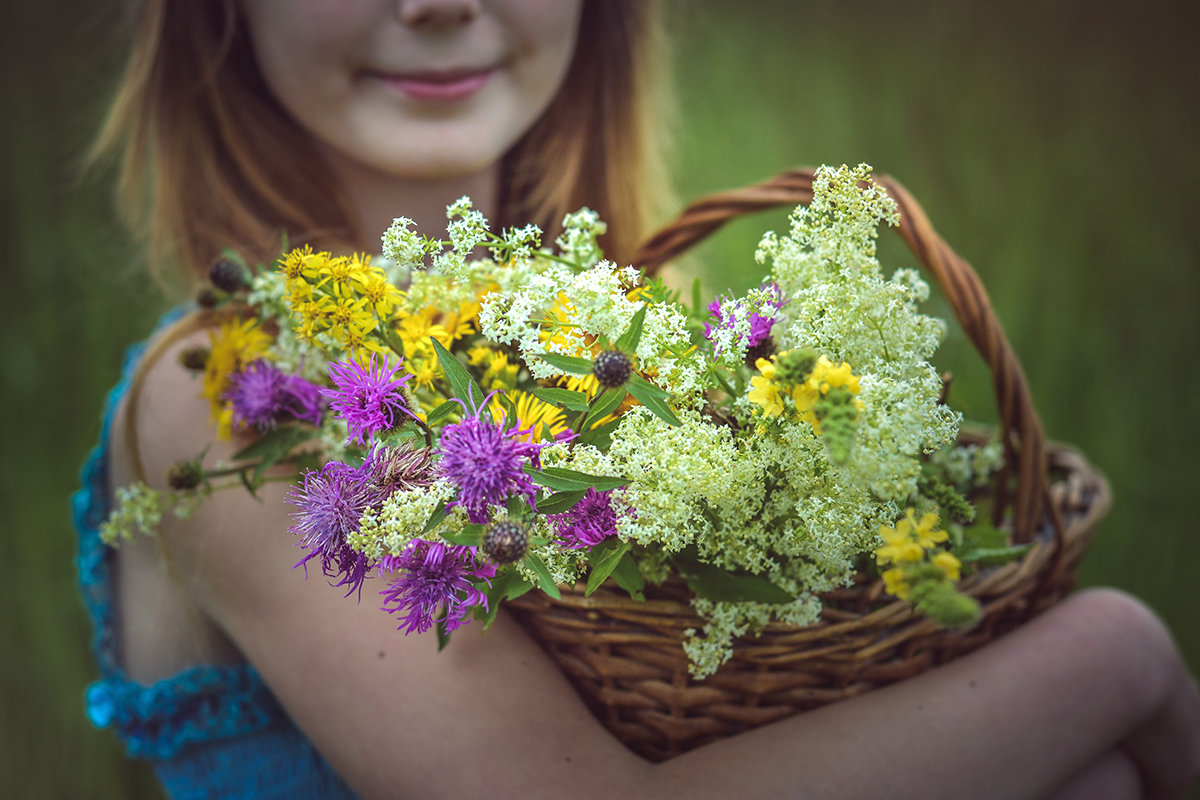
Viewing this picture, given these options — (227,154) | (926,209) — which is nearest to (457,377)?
(227,154)

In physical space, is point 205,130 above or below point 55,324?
above

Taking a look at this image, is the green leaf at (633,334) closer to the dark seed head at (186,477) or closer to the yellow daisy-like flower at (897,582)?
the yellow daisy-like flower at (897,582)

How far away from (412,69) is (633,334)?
509 millimetres

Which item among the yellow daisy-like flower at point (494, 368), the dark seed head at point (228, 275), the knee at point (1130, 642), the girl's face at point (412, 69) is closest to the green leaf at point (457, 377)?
the yellow daisy-like flower at point (494, 368)

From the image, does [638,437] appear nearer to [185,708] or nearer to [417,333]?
[417,333]

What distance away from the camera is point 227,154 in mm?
1013

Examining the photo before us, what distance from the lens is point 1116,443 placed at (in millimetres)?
1801

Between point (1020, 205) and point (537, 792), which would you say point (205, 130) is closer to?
point (537, 792)

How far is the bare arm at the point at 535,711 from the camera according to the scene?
61 cm

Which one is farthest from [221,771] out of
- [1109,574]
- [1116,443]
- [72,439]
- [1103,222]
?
[1103,222]

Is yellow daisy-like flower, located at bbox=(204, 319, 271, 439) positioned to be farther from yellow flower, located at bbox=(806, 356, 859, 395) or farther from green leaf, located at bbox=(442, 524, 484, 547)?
yellow flower, located at bbox=(806, 356, 859, 395)

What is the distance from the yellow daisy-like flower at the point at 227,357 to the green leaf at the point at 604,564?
34 centimetres

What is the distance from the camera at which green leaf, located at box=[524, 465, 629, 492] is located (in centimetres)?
41

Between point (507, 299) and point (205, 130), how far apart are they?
2.34ft
